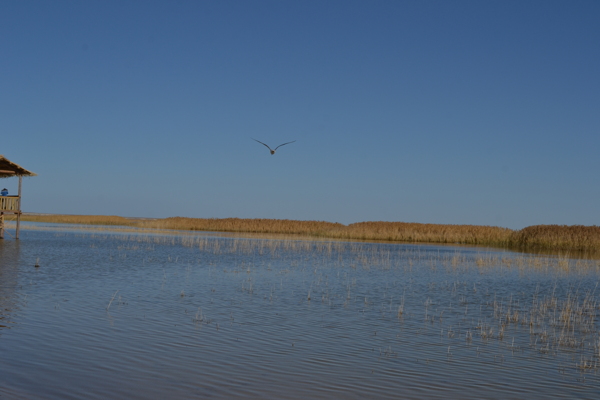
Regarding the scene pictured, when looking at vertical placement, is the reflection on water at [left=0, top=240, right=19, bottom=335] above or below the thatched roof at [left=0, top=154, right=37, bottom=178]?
below

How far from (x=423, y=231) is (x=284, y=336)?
4386 cm

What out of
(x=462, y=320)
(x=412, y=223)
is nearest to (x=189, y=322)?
(x=462, y=320)

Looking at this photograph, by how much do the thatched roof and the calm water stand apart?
14.1 metres

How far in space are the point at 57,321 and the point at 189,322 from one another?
2.22 meters

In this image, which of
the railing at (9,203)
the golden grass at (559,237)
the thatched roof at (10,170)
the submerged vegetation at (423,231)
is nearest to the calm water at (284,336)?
the thatched roof at (10,170)

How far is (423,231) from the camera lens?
52.0 metres

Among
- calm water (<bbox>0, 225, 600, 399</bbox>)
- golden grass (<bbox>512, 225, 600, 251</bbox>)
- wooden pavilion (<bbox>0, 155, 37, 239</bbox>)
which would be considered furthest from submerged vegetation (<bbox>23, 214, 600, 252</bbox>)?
wooden pavilion (<bbox>0, 155, 37, 239</bbox>)

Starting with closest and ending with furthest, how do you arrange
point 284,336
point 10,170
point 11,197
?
point 284,336 → point 10,170 → point 11,197

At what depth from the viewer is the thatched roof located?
30.9 meters

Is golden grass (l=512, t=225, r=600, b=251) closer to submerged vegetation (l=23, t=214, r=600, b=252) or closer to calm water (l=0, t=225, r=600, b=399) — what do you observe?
submerged vegetation (l=23, t=214, r=600, b=252)

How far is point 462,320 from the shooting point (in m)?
12.0

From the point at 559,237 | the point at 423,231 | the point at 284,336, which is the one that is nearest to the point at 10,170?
the point at 284,336

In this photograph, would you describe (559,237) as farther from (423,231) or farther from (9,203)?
(9,203)

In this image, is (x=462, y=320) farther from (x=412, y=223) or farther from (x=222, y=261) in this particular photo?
(x=412, y=223)
